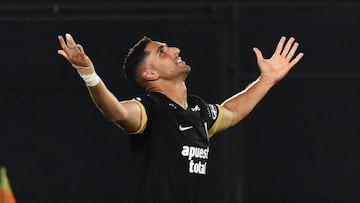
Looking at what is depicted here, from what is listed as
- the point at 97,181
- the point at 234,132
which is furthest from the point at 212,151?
the point at 97,181

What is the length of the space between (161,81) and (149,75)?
68 mm

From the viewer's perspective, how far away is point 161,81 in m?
4.86

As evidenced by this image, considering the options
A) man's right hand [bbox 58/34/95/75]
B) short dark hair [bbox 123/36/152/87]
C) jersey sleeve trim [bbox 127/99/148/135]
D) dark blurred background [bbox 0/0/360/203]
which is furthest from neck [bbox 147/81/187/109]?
dark blurred background [bbox 0/0/360/203]

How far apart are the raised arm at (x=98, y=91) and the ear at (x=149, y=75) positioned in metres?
0.31

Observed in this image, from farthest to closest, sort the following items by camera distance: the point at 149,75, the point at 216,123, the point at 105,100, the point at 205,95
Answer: the point at 205,95 → the point at 216,123 → the point at 149,75 → the point at 105,100

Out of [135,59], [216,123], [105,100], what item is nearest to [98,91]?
[105,100]

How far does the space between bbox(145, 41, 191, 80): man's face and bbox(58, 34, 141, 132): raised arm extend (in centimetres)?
36

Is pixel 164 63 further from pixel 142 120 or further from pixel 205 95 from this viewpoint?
pixel 205 95

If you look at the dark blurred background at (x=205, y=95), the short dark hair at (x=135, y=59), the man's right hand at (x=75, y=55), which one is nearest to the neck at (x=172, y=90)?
the short dark hair at (x=135, y=59)

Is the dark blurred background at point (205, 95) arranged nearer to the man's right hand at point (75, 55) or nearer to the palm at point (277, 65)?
the palm at point (277, 65)

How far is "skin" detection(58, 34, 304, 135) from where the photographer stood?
4.27m

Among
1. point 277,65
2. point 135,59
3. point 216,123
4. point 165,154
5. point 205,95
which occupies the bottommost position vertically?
point 165,154

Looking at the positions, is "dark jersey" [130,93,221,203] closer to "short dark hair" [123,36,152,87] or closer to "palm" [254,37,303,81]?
"short dark hair" [123,36,152,87]

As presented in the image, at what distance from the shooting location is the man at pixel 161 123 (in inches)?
177
